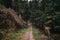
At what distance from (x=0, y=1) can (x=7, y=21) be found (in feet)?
28.8

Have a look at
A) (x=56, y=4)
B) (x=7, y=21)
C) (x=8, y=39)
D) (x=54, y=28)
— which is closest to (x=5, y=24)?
(x=7, y=21)

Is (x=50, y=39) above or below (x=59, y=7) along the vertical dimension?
below

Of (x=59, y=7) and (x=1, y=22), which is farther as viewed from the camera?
(x=59, y=7)

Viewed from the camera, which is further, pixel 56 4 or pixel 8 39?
pixel 56 4

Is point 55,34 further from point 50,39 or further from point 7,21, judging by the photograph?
point 7,21

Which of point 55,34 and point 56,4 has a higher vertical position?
point 56,4

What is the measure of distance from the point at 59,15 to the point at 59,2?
336 centimetres

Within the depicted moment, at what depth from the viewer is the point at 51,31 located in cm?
2053

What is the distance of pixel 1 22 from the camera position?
20.1m

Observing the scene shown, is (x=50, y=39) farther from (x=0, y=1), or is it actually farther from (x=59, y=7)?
(x=0, y=1)

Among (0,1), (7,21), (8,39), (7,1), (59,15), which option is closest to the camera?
(8,39)

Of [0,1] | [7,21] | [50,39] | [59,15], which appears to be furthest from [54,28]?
[0,1]

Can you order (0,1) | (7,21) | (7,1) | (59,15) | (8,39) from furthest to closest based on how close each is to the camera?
(7,1)
(0,1)
(7,21)
(59,15)
(8,39)

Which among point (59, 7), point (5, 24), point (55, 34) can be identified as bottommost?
point (55, 34)
